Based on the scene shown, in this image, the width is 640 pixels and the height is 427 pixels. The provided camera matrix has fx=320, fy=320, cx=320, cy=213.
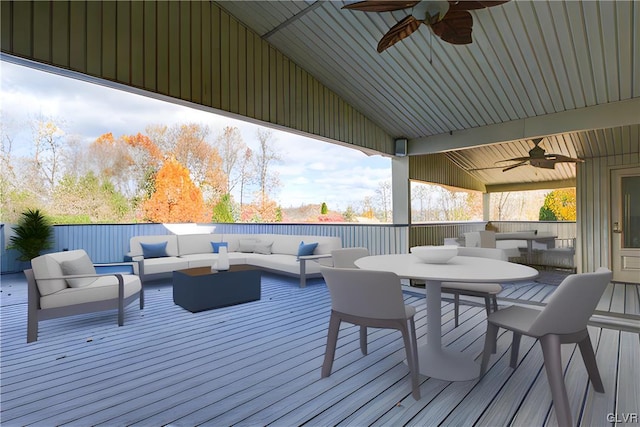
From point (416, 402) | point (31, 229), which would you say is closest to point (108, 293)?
point (416, 402)

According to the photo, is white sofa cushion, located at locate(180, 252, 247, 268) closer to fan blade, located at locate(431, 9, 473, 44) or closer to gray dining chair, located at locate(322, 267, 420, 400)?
gray dining chair, located at locate(322, 267, 420, 400)

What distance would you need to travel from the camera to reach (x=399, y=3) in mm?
2414

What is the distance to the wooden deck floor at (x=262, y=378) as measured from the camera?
1.87m

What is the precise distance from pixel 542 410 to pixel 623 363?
127 centimetres

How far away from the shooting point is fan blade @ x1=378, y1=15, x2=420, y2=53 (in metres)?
2.62

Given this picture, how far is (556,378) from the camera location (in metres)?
1.76

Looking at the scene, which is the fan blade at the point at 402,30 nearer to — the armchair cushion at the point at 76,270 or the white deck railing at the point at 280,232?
the white deck railing at the point at 280,232

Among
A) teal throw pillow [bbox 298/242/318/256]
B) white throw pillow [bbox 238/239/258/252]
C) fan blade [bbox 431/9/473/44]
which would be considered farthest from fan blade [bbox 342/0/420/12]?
white throw pillow [bbox 238/239/258/252]

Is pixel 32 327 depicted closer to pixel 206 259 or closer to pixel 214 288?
pixel 214 288

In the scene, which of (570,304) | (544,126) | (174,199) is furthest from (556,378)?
(174,199)

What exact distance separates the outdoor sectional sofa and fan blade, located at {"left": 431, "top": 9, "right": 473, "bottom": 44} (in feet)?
12.0

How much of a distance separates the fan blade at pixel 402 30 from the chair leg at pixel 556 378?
2446 mm

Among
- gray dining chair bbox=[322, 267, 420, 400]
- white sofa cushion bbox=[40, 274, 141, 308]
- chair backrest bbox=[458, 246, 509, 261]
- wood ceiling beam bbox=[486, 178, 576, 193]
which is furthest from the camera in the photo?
wood ceiling beam bbox=[486, 178, 576, 193]

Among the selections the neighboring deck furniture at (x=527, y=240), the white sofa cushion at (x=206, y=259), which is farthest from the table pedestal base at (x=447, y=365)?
the neighboring deck furniture at (x=527, y=240)
